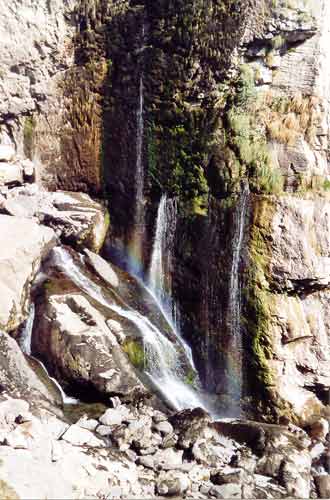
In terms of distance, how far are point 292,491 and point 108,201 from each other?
824 cm

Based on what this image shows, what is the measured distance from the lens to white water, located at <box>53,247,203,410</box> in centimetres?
1084

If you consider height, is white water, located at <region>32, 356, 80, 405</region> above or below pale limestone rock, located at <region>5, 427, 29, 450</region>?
below

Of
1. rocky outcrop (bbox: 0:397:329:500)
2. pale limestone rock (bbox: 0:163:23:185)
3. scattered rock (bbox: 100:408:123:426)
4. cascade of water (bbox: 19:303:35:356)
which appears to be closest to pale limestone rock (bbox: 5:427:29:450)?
rocky outcrop (bbox: 0:397:329:500)

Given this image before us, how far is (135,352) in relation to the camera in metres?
10.7

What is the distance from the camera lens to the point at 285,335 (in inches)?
419

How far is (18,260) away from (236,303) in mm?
4446

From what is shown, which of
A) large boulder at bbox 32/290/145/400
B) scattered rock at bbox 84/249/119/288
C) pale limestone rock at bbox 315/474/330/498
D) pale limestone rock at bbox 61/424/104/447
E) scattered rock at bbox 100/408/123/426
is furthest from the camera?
scattered rock at bbox 84/249/119/288

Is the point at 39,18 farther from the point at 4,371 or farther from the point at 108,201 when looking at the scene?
the point at 4,371

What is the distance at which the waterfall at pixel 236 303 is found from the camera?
419 inches

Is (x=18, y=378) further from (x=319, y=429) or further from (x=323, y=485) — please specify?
(x=319, y=429)

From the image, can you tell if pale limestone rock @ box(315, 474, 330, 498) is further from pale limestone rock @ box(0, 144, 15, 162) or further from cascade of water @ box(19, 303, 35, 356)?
pale limestone rock @ box(0, 144, 15, 162)

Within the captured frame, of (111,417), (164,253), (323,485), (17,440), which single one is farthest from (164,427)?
(164,253)

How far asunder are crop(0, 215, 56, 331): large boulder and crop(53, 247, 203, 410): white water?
718mm

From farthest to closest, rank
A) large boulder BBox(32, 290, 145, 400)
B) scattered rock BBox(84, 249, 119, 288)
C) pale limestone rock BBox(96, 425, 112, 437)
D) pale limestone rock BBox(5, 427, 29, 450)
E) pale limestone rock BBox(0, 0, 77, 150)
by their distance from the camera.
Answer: pale limestone rock BBox(0, 0, 77, 150) → scattered rock BBox(84, 249, 119, 288) → large boulder BBox(32, 290, 145, 400) → pale limestone rock BBox(96, 425, 112, 437) → pale limestone rock BBox(5, 427, 29, 450)
